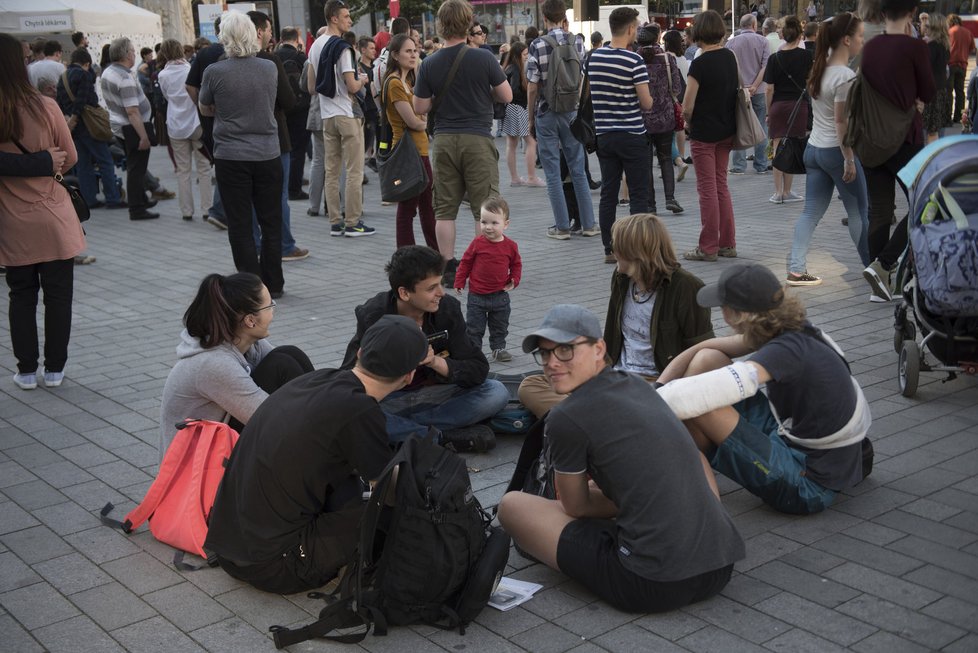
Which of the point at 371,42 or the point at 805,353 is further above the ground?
the point at 371,42

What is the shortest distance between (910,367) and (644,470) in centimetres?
277

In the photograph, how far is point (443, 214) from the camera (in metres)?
8.52

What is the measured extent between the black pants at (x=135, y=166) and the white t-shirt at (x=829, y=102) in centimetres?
799

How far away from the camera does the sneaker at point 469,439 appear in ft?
17.0

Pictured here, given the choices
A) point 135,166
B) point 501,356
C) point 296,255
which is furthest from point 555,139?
point 135,166

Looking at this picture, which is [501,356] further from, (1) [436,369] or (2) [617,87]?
(2) [617,87]

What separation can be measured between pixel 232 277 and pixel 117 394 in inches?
92.3

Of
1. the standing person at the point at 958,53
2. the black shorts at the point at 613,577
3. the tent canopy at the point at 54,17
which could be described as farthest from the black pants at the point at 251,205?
the tent canopy at the point at 54,17

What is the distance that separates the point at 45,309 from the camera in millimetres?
6473

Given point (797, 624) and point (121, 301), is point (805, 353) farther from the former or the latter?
point (121, 301)

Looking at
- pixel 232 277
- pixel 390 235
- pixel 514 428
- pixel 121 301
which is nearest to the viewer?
pixel 232 277

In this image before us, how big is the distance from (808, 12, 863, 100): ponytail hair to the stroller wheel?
292 cm

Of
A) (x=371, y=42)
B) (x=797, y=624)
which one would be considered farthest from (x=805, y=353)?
(x=371, y=42)

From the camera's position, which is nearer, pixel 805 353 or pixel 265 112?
pixel 805 353
